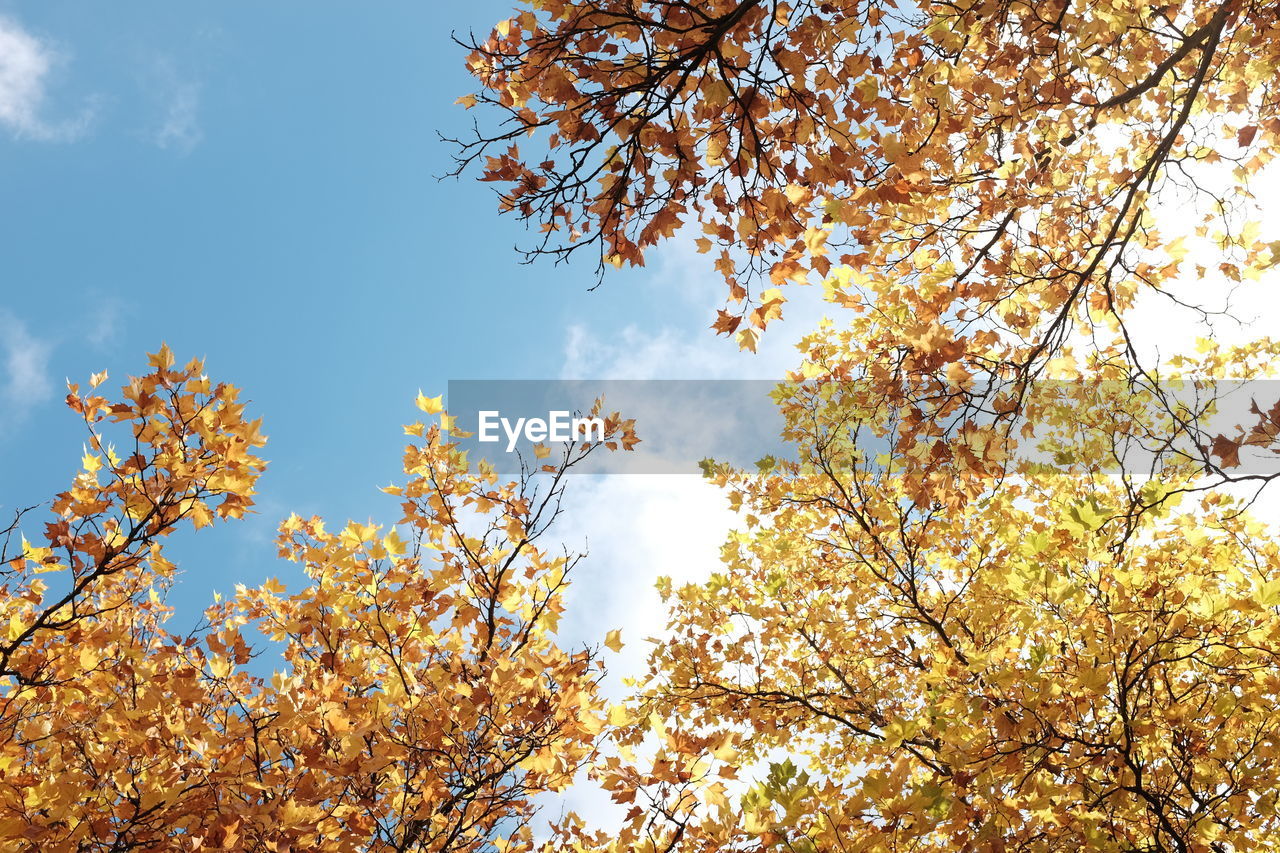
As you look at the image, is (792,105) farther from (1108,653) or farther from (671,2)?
(1108,653)

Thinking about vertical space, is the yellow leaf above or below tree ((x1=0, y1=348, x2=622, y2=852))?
above

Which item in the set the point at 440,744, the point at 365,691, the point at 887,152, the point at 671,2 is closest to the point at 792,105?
the point at 887,152

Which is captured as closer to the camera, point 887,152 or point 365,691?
point 887,152

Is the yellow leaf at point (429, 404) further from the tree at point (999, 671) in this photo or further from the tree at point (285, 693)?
the tree at point (999, 671)

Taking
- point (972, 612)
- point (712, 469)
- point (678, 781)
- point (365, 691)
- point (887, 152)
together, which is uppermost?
point (712, 469)

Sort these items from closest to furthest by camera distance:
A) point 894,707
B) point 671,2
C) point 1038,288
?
point 671,2, point 1038,288, point 894,707

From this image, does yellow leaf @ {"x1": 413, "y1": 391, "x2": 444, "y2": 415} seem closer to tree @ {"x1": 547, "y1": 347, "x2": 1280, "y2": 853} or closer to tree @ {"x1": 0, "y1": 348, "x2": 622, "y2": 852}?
tree @ {"x1": 0, "y1": 348, "x2": 622, "y2": 852}

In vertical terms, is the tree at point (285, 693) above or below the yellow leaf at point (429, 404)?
below

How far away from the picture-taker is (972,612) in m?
6.70

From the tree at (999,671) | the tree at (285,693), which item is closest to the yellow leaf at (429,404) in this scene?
the tree at (285,693)

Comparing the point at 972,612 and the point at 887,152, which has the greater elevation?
the point at 887,152

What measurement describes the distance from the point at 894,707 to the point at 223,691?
576cm

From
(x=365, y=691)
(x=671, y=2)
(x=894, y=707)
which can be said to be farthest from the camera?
(x=894, y=707)

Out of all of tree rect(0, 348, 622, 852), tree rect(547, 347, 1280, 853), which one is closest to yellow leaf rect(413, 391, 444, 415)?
tree rect(0, 348, 622, 852)
